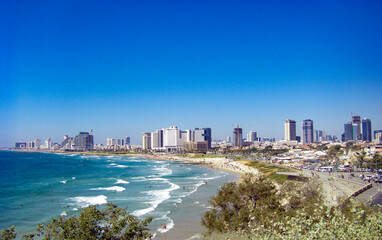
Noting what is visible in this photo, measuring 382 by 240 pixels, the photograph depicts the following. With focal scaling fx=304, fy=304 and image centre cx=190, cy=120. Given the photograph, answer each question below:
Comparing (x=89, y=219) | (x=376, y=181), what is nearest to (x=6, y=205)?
(x=89, y=219)

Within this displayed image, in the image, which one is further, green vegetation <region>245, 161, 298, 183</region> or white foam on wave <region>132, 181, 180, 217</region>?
green vegetation <region>245, 161, 298, 183</region>

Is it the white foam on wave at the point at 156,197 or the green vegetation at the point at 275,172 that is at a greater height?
the green vegetation at the point at 275,172

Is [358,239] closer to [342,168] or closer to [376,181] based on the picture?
[376,181]

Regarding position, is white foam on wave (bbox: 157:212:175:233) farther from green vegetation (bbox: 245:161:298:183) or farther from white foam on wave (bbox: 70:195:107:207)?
green vegetation (bbox: 245:161:298:183)

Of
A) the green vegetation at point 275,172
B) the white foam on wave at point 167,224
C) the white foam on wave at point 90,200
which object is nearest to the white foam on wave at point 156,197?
the white foam on wave at point 167,224

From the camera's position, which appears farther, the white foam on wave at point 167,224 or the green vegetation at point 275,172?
the green vegetation at point 275,172

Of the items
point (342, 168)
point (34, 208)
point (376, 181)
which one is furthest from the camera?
point (342, 168)

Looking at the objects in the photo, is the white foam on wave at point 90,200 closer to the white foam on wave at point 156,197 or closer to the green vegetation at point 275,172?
the white foam on wave at point 156,197

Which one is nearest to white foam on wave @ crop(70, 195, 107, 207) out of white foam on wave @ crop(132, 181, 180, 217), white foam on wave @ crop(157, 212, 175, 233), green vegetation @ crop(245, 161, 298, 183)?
white foam on wave @ crop(132, 181, 180, 217)

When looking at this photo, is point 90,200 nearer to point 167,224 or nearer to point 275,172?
point 167,224

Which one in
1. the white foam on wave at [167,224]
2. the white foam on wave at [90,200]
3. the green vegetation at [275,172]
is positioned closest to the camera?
the white foam on wave at [167,224]

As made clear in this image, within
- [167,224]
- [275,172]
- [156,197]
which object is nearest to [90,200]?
[156,197]
